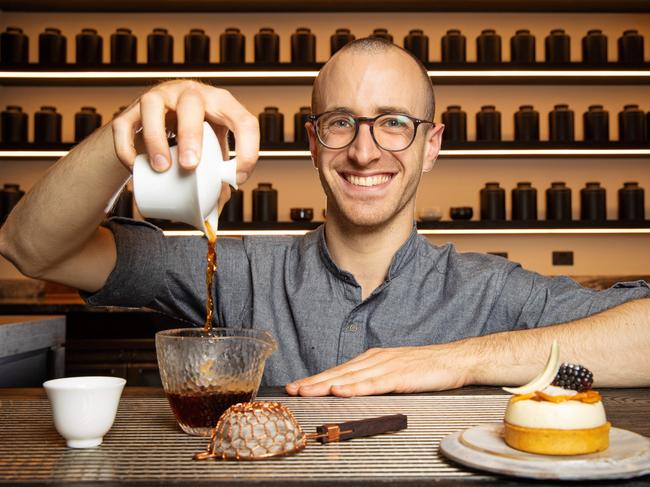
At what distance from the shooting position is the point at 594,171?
4.14 meters

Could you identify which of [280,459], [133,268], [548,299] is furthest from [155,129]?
[548,299]

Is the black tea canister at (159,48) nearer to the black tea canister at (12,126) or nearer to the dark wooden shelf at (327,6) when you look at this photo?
the dark wooden shelf at (327,6)

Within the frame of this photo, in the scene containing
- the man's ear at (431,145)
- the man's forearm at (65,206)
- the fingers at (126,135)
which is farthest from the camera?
the man's ear at (431,145)

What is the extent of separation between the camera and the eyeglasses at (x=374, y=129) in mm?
1613

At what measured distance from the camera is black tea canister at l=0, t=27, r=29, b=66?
12.6 ft

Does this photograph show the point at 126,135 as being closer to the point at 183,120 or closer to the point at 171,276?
the point at 183,120

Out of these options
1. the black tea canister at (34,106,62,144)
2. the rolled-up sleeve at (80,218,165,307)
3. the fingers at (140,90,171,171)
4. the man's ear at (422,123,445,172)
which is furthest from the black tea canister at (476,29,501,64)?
the fingers at (140,90,171,171)

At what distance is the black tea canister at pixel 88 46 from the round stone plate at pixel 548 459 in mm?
3504

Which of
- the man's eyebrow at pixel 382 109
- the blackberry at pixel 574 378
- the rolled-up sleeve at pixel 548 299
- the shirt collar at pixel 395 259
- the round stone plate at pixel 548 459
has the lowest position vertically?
the round stone plate at pixel 548 459

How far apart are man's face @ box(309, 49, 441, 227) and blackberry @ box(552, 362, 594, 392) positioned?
775mm

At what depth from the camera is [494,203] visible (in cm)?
384

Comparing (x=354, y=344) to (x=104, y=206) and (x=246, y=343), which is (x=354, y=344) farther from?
(x=246, y=343)

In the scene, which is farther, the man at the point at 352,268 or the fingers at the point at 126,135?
the man at the point at 352,268

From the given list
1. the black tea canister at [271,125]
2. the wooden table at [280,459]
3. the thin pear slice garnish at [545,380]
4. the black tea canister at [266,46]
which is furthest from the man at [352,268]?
the black tea canister at [266,46]
